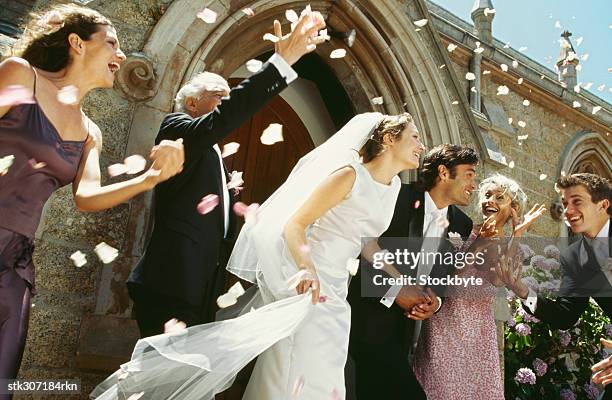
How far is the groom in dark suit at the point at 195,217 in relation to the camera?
2336 mm

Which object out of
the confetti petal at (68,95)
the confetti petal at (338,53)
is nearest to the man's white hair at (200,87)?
the confetti petal at (68,95)

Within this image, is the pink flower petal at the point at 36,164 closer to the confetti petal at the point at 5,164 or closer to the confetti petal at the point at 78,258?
the confetti petal at the point at 5,164

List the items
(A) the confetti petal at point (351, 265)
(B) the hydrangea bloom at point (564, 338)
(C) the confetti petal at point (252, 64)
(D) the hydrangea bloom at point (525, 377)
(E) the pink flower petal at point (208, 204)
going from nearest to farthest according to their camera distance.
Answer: (E) the pink flower petal at point (208, 204) < (A) the confetti petal at point (351, 265) < (C) the confetti petal at point (252, 64) < (D) the hydrangea bloom at point (525, 377) < (B) the hydrangea bloom at point (564, 338)

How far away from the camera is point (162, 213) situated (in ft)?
8.30

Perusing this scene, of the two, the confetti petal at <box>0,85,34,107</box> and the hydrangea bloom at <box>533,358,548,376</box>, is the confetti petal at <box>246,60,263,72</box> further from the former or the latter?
the hydrangea bloom at <box>533,358,548,376</box>

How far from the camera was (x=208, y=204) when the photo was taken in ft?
8.38

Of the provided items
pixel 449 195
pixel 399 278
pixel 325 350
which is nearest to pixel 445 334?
pixel 399 278

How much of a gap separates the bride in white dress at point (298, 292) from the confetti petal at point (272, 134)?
198cm

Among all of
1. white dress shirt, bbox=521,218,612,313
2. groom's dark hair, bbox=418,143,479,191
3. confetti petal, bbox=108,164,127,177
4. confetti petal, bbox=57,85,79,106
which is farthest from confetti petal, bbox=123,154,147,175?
white dress shirt, bbox=521,218,612,313

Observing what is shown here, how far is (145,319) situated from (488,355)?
220cm

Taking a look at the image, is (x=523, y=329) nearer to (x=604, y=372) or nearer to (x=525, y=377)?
(x=525, y=377)

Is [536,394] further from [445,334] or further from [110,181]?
[110,181]

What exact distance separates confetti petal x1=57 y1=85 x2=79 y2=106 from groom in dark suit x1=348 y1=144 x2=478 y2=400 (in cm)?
187

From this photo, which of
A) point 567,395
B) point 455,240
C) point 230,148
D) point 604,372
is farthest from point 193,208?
Result: point 567,395
